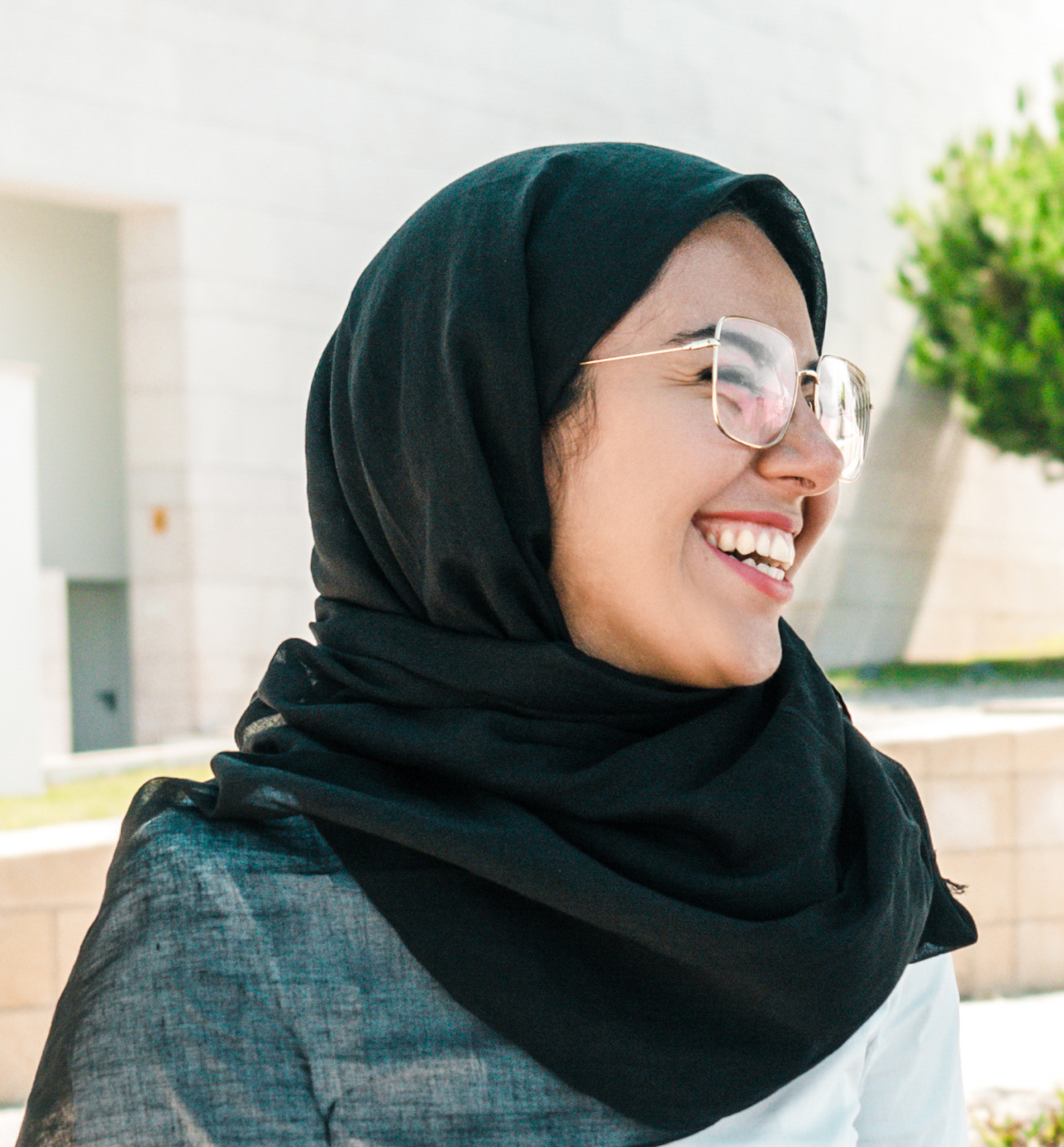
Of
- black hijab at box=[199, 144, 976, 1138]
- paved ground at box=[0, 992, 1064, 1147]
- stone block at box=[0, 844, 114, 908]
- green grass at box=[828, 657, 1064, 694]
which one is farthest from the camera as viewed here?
green grass at box=[828, 657, 1064, 694]

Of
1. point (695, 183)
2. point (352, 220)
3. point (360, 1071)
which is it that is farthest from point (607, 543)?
point (352, 220)

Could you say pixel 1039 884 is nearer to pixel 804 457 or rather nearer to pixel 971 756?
pixel 971 756

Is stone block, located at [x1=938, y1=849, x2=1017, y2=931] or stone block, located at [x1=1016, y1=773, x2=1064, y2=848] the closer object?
stone block, located at [x1=938, y1=849, x2=1017, y2=931]

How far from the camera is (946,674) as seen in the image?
14953 mm

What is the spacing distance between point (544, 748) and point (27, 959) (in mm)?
3006

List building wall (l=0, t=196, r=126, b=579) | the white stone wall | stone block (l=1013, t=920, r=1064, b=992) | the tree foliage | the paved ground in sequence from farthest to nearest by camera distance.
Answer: the tree foliage → building wall (l=0, t=196, r=126, b=579) → the white stone wall → stone block (l=1013, t=920, r=1064, b=992) → the paved ground

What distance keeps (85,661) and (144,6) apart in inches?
201

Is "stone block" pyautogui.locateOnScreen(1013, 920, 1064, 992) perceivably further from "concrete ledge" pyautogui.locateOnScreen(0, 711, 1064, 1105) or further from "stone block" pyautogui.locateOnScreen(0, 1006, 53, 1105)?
"stone block" pyautogui.locateOnScreen(0, 1006, 53, 1105)

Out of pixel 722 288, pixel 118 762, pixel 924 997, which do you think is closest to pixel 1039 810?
pixel 924 997

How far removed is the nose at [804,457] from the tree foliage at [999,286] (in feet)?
44.7

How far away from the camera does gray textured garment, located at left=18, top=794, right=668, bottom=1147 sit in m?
1.32

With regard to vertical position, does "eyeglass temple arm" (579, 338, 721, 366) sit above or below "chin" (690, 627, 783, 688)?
above

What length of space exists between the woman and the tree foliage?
13.7 meters

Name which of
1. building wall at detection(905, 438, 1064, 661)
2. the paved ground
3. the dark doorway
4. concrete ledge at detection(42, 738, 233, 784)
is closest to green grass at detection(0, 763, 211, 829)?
concrete ledge at detection(42, 738, 233, 784)
